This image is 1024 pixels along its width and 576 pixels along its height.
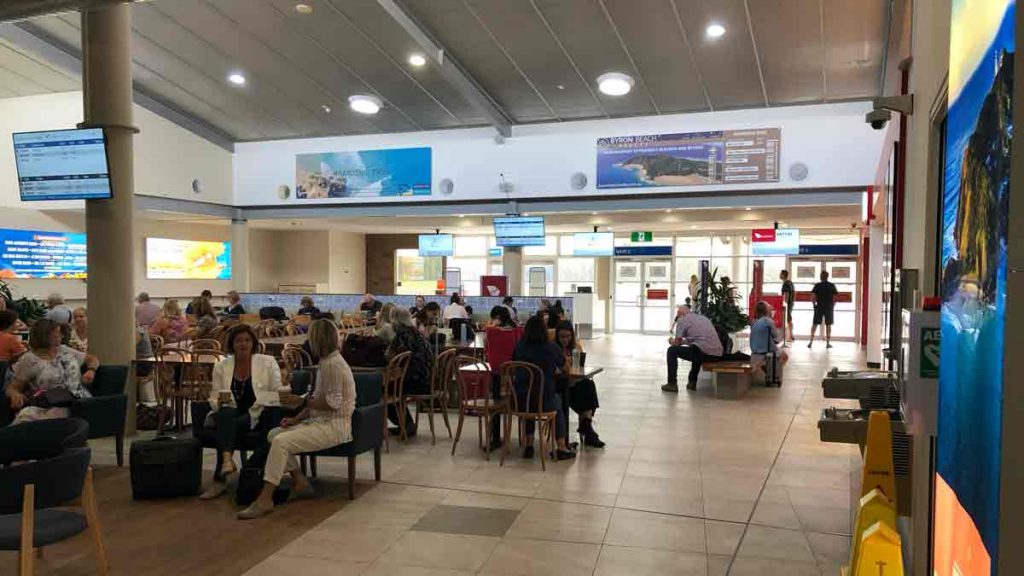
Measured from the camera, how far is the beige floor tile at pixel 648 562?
330 centimetres

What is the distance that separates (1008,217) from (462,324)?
7512mm

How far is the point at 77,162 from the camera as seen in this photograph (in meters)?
5.89

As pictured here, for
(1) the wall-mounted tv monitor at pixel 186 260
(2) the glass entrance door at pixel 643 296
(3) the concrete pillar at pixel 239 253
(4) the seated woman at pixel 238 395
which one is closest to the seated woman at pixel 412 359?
(4) the seated woman at pixel 238 395

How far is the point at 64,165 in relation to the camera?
5938mm

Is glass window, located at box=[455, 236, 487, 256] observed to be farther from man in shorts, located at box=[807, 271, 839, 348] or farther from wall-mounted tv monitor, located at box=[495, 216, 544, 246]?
man in shorts, located at box=[807, 271, 839, 348]

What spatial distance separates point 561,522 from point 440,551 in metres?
0.76

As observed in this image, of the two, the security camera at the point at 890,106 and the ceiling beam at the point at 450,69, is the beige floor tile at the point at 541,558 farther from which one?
the ceiling beam at the point at 450,69

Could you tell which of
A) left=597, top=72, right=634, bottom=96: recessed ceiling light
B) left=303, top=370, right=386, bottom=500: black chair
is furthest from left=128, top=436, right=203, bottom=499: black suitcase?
left=597, top=72, right=634, bottom=96: recessed ceiling light

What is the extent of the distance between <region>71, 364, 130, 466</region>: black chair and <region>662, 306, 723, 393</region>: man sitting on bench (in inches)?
232

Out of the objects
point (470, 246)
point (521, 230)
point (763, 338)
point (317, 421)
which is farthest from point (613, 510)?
point (470, 246)

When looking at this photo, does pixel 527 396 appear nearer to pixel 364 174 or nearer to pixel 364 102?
pixel 364 102

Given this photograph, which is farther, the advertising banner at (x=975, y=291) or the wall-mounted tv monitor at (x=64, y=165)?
the wall-mounted tv monitor at (x=64, y=165)

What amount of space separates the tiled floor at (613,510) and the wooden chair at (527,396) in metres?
0.29

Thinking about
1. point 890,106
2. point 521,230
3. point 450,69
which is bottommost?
point 521,230
